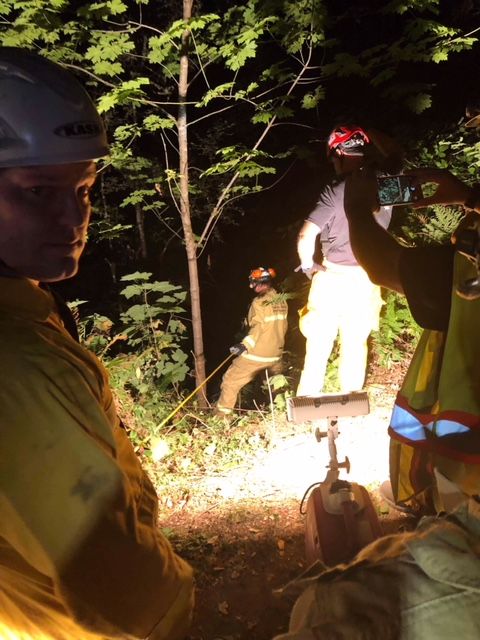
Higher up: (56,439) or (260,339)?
(56,439)

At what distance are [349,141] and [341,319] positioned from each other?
70.3 inches

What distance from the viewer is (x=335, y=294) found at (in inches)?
190

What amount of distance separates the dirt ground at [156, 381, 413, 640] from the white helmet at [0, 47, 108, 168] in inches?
106

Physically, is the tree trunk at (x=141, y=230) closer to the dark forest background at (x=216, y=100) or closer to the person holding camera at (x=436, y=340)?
the dark forest background at (x=216, y=100)

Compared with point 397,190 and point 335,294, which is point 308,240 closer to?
point 335,294

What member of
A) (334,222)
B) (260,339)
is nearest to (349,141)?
(334,222)

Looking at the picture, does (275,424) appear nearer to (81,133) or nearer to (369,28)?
(81,133)

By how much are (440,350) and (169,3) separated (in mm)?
6594

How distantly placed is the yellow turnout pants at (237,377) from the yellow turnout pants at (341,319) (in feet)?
6.67

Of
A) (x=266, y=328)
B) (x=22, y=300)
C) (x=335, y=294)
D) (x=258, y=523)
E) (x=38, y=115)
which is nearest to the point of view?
(x=22, y=300)

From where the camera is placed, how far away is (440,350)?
1804 millimetres

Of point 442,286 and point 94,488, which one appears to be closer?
point 94,488

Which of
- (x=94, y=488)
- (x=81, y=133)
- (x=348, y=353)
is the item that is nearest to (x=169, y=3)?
(x=348, y=353)

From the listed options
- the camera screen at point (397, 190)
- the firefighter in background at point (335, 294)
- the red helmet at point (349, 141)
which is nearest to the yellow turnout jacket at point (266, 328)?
the firefighter in background at point (335, 294)
